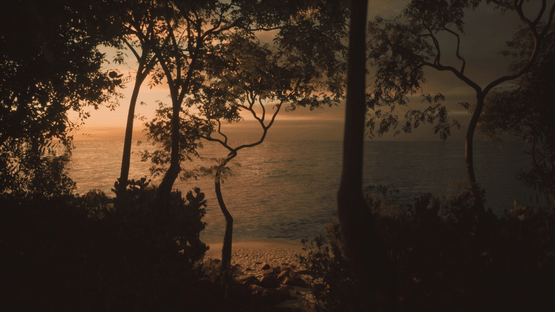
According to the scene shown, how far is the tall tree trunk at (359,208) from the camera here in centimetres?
436

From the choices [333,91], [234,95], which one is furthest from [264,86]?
[333,91]

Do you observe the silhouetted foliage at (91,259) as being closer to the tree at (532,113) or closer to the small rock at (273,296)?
the small rock at (273,296)

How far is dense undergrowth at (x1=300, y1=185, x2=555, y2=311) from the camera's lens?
564cm

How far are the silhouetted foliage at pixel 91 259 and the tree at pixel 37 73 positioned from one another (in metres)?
3.76

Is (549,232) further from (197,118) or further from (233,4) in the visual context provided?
(197,118)

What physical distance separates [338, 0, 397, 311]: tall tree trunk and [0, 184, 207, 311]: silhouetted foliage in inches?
180

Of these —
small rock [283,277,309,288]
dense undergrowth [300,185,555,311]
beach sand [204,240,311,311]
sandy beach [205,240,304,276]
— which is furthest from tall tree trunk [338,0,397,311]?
sandy beach [205,240,304,276]

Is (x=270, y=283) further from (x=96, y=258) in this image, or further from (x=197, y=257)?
(x=96, y=258)

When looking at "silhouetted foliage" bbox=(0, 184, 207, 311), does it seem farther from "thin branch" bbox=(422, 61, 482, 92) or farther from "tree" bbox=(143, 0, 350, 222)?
"thin branch" bbox=(422, 61, 482, 92)

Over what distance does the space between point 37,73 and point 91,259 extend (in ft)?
24.8

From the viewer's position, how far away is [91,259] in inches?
248

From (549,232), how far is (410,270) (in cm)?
263

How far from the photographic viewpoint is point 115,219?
7594 mm

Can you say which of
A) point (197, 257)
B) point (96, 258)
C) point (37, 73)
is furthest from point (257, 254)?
point (96, 258)
